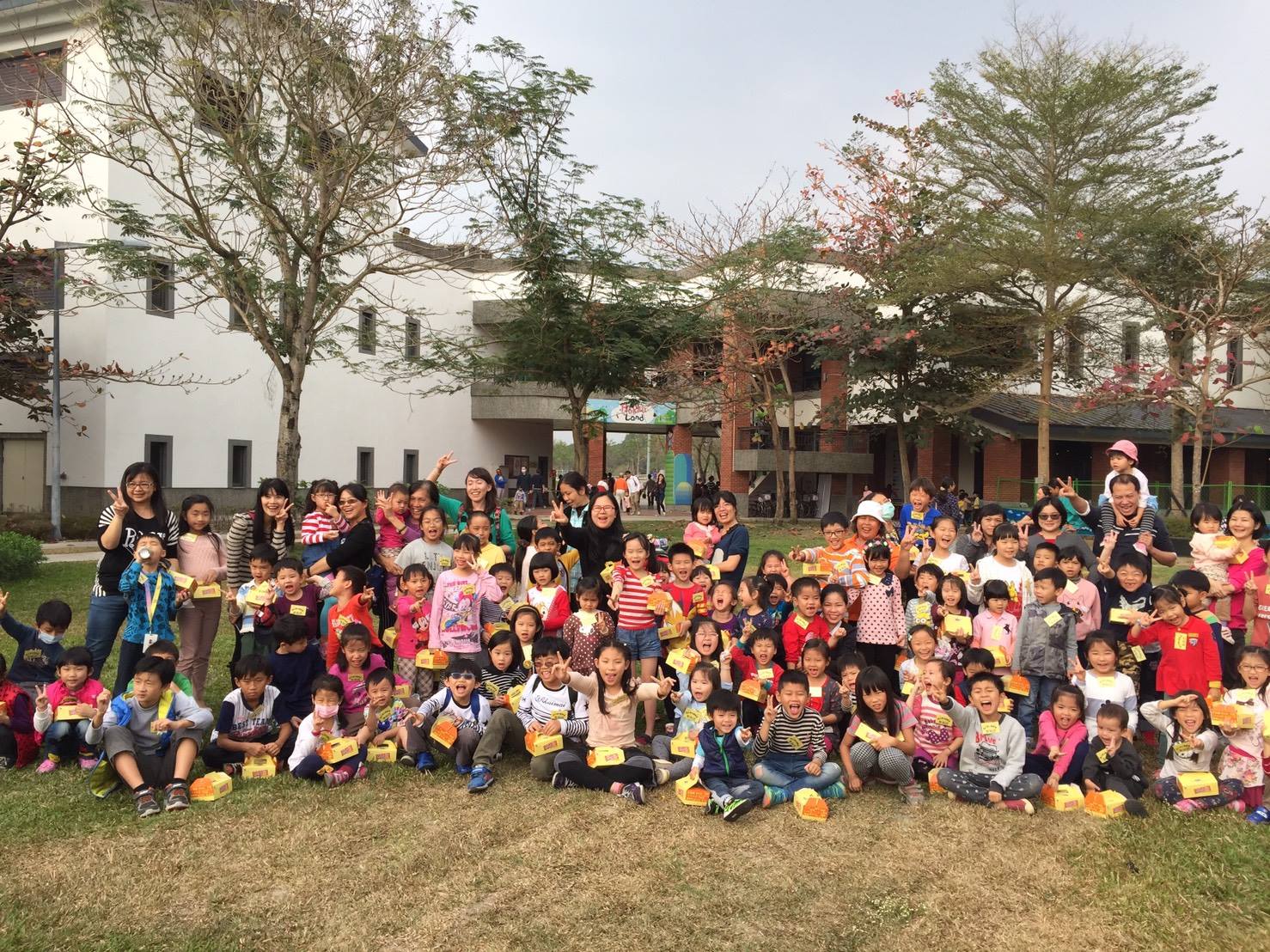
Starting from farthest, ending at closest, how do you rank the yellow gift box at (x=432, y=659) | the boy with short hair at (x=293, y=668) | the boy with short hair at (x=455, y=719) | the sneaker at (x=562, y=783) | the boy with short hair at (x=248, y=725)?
1. the yellow gift box at (x=432, y=659)
2. the boy with short hair at (x=293, y=668)
3. the boy with short hair at (x=455, y=719)
4. the boy with short hair at (x=248, y=725)
5. the sneaker at (x=562, y=783)

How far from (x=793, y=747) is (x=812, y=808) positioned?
404 millimetres

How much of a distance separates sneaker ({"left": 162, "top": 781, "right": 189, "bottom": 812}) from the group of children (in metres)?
0.01

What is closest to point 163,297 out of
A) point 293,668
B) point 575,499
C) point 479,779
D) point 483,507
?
point 483,507

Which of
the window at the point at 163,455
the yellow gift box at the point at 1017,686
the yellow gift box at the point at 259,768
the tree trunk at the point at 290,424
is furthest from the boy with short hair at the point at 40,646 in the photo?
the window at the point at 163,455

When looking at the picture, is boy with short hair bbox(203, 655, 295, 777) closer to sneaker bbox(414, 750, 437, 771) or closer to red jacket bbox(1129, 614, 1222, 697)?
sneaker bbox(414, 750, 437, 771)

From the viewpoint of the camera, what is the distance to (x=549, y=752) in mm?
5102

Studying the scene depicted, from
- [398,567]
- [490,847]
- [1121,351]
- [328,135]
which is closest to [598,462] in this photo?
[1121,351]

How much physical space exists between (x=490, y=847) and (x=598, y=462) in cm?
2669

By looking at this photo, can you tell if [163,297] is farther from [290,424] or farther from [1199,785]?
[1199,785]

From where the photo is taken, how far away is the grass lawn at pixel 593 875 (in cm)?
345

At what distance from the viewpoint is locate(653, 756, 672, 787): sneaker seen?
16.5 feet

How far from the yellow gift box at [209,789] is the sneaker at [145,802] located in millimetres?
179

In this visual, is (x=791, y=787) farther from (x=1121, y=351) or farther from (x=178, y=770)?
(x=1121, y=351)

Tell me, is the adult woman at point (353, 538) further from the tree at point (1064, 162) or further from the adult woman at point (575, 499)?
the tree at point (1064, 162)
